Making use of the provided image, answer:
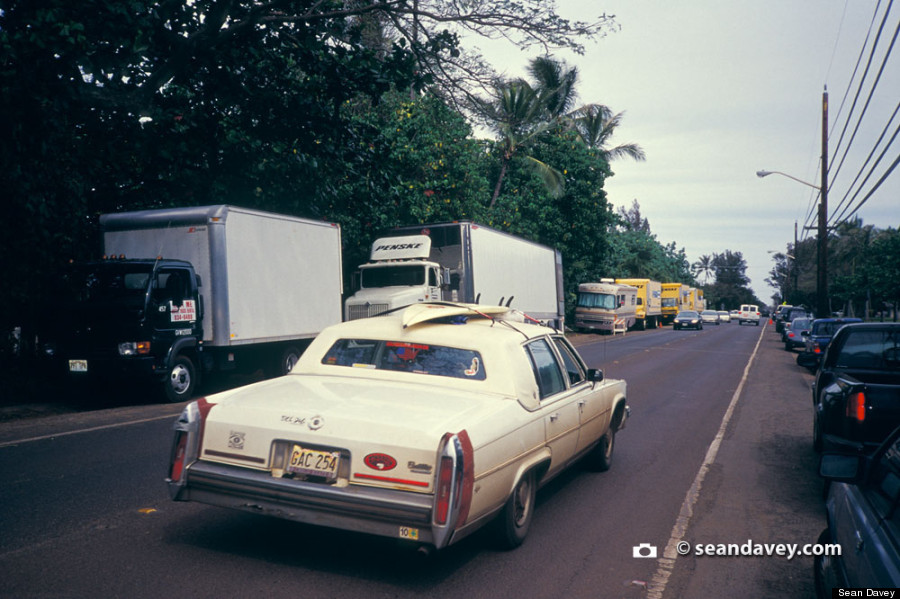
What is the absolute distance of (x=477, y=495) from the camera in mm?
4066

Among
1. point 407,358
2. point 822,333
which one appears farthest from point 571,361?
point 822,333

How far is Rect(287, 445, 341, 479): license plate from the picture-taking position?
4.07m

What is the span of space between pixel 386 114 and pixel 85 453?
1650cm

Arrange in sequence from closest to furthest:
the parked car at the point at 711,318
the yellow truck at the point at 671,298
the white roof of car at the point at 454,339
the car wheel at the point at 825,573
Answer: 1. the car wheel at the point at 825,573
2. the white roof of car at the point at 454,339
3. the yellow truck at the point at 671,298
4. the parked car at the point at 711,318

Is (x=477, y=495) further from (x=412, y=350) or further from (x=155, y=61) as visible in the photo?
(x=155, y=61)

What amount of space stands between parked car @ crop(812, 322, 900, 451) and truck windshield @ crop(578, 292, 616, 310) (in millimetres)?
30092

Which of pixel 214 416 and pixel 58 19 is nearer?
pixel 214 416

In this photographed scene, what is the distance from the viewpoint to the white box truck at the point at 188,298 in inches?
451

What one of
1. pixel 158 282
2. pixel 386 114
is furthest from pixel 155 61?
pixel 386 114

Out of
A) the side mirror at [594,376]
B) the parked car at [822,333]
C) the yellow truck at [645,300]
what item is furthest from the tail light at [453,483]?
the yellow truck at [645,300]

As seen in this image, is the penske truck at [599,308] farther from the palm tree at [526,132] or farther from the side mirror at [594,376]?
the side mirror at [594,376]

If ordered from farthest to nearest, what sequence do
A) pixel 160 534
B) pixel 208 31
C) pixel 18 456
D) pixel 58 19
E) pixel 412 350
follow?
pixel 208 31 < pixel 58 19 < pixel 18 456 < pixel 412 350 < pixel 160 534

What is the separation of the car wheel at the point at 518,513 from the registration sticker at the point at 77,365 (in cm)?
908

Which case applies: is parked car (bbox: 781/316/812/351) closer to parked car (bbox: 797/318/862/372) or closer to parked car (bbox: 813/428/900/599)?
parked car (bbox: 797/318/862/372)
